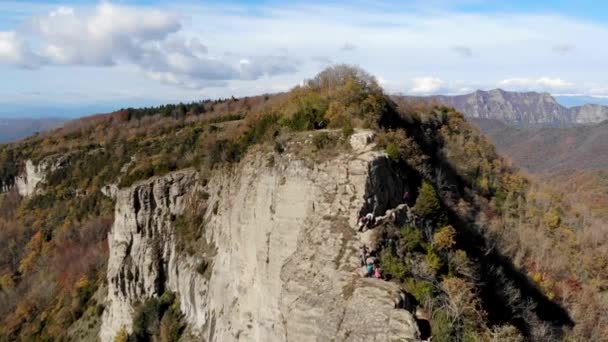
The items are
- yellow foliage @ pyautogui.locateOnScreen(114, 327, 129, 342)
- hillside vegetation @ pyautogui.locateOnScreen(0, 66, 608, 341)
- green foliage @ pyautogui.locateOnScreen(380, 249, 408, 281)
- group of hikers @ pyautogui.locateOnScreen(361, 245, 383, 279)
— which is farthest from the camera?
yellow foliage @ pyautogui.locateOnScreen(114, 327, 129, 342)

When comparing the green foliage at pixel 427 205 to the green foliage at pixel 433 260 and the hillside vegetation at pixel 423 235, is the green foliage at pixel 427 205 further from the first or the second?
the green foliage at pixel 433 260

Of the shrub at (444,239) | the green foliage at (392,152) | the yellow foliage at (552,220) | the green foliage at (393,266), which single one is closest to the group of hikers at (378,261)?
the green foliage at (393,266)

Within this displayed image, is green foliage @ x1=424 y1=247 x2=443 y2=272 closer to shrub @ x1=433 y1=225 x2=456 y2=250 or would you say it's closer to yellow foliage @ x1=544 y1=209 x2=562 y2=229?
shrub @ x1=433 y1=225 x2=456 y2=250

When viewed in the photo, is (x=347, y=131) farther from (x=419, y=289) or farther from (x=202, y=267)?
(x=202, y=267)

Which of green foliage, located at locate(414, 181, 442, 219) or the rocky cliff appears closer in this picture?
green foliage, located at locate(414, 181, 442, 219)

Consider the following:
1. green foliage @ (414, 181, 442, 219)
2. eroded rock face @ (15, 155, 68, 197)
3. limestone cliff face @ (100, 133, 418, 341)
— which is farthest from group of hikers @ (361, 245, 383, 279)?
eroded rock face @ (15, 155, 68, 197)

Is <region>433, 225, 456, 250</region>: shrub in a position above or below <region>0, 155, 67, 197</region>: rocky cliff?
above
